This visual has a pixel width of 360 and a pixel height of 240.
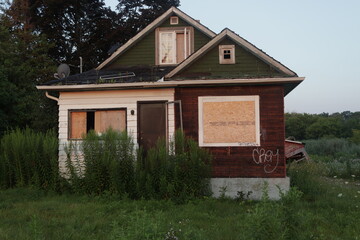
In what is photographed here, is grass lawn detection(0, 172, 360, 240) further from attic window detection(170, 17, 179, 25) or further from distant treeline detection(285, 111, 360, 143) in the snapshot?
distant treeline detection(285, 111, 360, 143)

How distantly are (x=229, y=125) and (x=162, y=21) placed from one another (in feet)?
19.8

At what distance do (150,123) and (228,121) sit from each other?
2398 mm

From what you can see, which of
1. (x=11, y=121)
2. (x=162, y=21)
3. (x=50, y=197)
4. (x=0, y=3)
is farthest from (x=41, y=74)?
(x=50, y=197)

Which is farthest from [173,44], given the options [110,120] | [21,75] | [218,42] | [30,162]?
[21,75]

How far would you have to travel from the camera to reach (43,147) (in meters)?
10.0

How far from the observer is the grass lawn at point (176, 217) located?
179 inches

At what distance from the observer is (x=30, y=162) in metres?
9.97

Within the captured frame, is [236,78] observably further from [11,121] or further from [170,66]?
[11,121]

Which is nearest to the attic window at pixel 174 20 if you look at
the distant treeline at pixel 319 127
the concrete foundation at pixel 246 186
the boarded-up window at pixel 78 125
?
the boarded-up window at pixel 78 125

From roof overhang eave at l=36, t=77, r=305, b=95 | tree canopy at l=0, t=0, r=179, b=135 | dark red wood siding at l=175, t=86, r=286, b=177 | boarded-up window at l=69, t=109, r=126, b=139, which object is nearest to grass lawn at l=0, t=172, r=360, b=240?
dark red wood siding at l=175, t=86, r=286, b=177

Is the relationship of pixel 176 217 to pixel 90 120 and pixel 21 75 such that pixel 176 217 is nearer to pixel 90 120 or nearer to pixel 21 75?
pixel 90 120

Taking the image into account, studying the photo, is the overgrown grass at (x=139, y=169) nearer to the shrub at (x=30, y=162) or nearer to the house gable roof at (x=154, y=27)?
the shrub at (x=30, y=162)

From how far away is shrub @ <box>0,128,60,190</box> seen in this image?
9898mm

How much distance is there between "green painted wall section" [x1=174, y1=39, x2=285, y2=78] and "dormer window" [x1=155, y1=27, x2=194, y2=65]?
9.99ft
